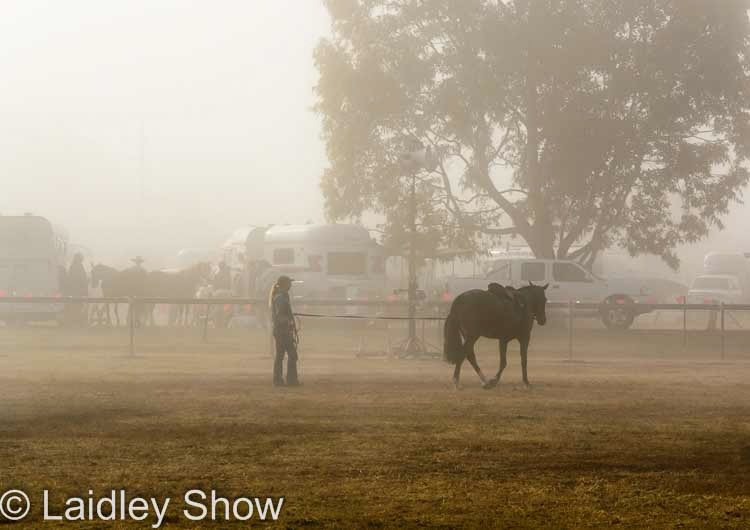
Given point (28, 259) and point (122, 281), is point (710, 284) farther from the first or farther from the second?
point (28, 259)

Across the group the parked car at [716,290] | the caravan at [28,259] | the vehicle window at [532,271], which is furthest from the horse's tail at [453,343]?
the parked car at [716,290]

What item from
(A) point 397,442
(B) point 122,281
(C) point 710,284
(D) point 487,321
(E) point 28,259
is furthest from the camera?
(C) point 710,284

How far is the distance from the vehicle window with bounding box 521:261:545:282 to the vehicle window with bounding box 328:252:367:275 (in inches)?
226

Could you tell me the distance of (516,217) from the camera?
39.7m

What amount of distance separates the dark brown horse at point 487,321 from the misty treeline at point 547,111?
20267mm

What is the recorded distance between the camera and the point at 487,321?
680 inches

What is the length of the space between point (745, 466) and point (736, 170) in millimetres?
29057

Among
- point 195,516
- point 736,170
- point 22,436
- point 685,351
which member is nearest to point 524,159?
point 736,170

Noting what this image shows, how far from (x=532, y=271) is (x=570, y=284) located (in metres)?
1.14

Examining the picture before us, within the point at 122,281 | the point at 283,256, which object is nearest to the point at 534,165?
the point at 283,256

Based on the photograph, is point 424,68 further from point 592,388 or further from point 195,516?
point 195,516

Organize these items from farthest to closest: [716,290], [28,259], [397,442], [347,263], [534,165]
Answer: [716,290], [534,165], [347,263], [28,259], [397,442]

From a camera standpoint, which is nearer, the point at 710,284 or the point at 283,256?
the point at 283,256

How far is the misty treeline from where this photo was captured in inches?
1462
